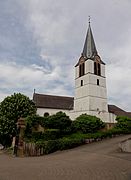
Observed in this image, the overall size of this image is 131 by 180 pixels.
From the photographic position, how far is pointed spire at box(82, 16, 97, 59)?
1892 inches

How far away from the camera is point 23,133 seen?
20.7 m

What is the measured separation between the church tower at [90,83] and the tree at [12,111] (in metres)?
15.0

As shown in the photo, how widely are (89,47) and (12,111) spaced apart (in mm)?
26919

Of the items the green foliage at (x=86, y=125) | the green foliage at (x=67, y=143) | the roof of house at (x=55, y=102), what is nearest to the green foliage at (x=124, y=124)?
the green foliage at (x=86, y=125)

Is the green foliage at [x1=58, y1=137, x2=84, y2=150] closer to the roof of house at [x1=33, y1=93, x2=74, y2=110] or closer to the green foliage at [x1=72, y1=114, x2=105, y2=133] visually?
the green foliage at [x1=72, y1=114, x2=105, y2=133]

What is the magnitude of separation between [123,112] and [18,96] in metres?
29.8

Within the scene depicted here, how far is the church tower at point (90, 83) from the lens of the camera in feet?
141

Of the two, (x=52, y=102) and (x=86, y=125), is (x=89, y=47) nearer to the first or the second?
(x=52, y=102)

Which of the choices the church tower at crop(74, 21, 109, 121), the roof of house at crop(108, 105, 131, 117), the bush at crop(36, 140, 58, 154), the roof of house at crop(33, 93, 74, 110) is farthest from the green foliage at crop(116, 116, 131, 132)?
the roof of house at crop(33, 93, 74, 110)

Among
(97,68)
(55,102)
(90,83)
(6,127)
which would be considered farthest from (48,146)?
(97,68)

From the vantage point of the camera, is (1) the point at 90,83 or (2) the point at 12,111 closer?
(2) the point at 12,111

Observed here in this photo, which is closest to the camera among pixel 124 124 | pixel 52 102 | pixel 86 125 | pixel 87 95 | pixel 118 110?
pixel 86 125

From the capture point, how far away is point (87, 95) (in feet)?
142

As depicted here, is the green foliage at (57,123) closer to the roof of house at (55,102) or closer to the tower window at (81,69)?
the roof of house at (55,102)
